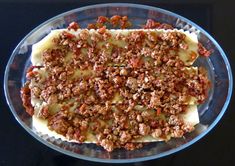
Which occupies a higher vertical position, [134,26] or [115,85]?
[134,26]

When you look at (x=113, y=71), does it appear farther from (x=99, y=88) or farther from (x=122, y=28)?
(x=122, y=28)

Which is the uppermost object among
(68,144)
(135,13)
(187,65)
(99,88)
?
(135,13)

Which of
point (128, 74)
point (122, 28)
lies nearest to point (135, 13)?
point (122, 28)

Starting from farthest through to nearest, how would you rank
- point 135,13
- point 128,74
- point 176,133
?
point 135,13 → point 128,74 → point 176,133

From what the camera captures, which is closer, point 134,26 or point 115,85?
point 115,85
